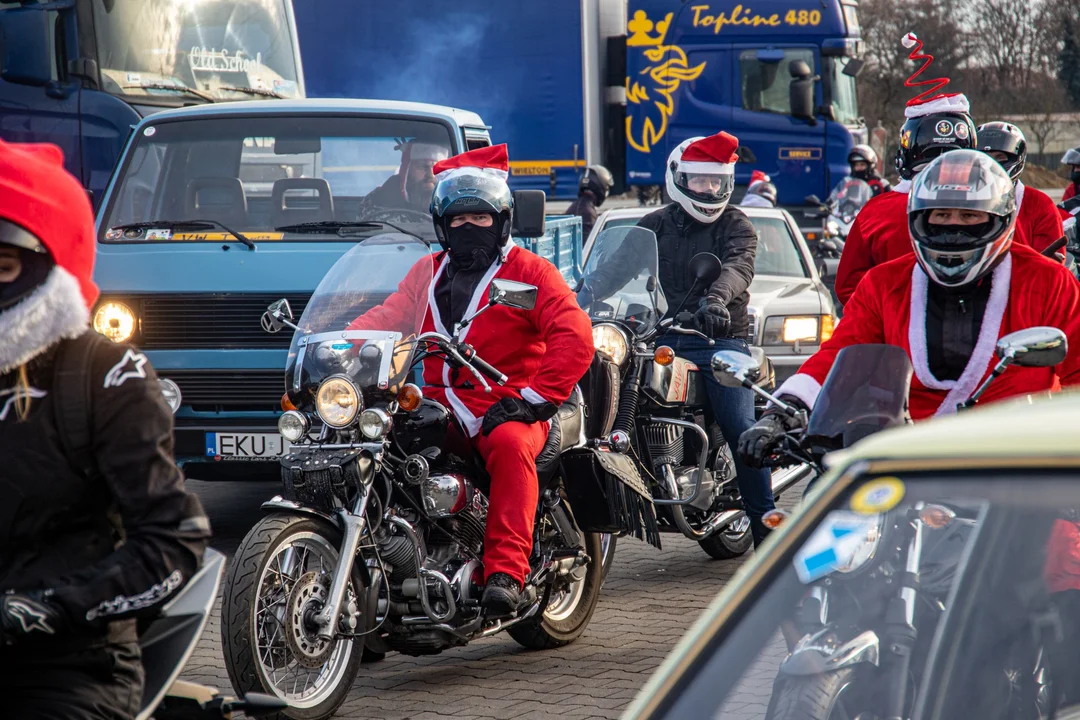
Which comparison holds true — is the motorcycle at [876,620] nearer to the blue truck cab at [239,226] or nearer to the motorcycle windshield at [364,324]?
the motorcycle windshield at [364,324]

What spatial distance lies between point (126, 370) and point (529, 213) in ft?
15.5

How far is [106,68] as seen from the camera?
11.9 m

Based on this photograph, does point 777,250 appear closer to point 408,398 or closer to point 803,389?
point 408,398

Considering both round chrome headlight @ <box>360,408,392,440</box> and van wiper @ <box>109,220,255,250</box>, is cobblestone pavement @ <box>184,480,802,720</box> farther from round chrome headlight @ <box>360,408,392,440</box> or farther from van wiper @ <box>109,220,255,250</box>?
van wiper @ <box>109,220,255,250</box>

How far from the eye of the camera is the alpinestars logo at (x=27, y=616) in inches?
99.0

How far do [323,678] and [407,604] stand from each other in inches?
16.0

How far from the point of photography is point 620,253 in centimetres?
764

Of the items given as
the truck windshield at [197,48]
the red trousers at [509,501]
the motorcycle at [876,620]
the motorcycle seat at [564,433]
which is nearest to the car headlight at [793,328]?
the truck windshield at [197,48]

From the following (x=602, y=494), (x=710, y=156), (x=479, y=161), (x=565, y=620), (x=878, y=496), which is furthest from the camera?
(x=710, y=156)

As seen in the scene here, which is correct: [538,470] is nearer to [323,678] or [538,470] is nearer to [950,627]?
[323,678]

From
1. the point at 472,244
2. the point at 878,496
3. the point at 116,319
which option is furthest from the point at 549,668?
the point at 878,496

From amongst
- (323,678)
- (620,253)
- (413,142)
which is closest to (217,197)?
(413,142)

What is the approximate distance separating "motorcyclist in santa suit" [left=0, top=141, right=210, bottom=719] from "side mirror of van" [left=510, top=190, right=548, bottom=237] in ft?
15.3

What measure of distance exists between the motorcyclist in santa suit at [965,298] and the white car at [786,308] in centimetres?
691
